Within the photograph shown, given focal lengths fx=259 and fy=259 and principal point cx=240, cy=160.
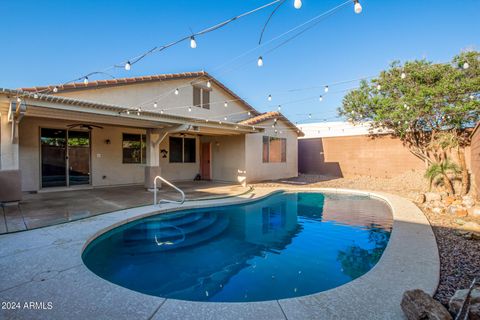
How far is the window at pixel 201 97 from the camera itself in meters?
13.1

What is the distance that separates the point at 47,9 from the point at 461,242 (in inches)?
454

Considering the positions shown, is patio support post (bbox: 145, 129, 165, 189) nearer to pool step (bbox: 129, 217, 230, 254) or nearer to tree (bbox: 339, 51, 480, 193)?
pool step (bbox: 129, 217, 230, 254)

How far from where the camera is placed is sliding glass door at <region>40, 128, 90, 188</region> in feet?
31.1

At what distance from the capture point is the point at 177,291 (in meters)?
3.48

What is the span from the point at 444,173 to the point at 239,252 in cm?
775

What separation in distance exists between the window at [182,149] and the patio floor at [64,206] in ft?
12.7

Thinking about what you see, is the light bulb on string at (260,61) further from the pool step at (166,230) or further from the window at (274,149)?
the window at (274,149)

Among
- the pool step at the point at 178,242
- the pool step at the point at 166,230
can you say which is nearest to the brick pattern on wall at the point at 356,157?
the pool step at the point at 166,230

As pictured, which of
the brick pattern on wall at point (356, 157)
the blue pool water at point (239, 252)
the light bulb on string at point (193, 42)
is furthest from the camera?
the brick pattern on wall at point (356, 157)

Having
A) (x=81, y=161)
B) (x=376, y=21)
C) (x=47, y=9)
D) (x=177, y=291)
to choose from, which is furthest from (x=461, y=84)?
(x=81, y=161)

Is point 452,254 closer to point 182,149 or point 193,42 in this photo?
point 193,42

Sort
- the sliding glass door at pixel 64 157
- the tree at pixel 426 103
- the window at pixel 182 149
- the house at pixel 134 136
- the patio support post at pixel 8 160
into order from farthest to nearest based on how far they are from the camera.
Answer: the window at pixel 182 149 → the tree at pixel 426 103 → the sliding glass door at pixel 64 157 → the house at pixel 134 136 → the patio support post at pixel 8 160

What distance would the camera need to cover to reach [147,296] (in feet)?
9.07

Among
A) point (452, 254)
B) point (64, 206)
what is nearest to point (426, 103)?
point (452, 254)
